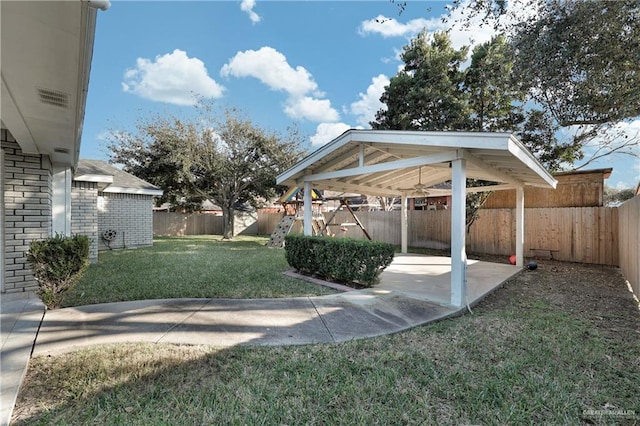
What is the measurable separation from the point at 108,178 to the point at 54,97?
24.6 ft

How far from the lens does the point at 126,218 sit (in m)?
12.6

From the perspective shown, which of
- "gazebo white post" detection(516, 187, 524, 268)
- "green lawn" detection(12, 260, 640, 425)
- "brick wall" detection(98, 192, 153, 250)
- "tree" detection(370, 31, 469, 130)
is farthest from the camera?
"tree" detection(370, 31, 469, 130)

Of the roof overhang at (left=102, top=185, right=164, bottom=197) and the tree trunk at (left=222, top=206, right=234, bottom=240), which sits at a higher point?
the roof overhang at (left=102, top=185, right=164, bottom=197)

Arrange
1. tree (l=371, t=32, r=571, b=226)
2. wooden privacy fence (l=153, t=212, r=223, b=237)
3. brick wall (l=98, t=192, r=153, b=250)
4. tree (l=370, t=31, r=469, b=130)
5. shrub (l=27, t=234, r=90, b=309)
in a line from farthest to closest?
wooden privacy fence (l=153, t=212, r=223, b=237)
tree (l=370, t=31, r=469, b=130)
brick wall (l=98, t=192, r=153, b=250)
tree (l=371, t=32, r=571, b=226)
shrub (l=27, t=234, r=90, b=309)

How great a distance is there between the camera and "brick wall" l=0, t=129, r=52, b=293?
194 inches

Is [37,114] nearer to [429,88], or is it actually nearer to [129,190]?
[129,190]

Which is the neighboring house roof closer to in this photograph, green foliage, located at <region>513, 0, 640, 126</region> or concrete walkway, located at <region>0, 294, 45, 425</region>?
concrete walkway, located at <region>0, 294, 45, 425</region>

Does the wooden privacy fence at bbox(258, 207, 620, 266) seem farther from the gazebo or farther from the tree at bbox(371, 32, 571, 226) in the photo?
the gazebo

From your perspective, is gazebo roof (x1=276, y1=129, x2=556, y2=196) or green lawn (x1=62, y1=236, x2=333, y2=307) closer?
gazebo roof (x1=276, y1=129, x2=556, y2=196)

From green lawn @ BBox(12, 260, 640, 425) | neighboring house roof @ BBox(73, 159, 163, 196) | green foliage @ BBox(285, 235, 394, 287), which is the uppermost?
neighboring house roof @ BBox(73, 159, 163, 196)

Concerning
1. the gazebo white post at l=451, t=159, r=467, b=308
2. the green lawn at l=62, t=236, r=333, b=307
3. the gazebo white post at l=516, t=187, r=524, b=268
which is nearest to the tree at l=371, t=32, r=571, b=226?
the gazebo white post at l=516, t=187, r=524, b=268

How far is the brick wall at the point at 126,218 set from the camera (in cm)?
1193

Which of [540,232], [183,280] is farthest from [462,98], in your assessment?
[183,280]

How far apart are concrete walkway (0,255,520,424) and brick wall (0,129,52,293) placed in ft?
1.90
